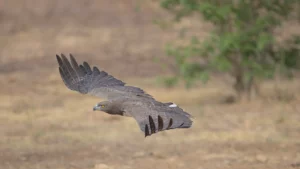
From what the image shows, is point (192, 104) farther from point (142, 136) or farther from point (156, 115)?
point (156, 115)

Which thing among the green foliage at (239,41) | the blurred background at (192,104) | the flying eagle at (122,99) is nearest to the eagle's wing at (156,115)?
the flying eagle at (122,99)

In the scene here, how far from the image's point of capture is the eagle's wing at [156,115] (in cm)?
741

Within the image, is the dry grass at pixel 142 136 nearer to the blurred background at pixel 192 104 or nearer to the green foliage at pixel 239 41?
the blurred background at pixel 192 104

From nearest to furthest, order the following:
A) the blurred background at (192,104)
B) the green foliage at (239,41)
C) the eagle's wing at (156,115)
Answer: the eagle's wing at (156,115) < the blurred background at (192,104) < the green foliage at (239,41)

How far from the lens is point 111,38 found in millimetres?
25859

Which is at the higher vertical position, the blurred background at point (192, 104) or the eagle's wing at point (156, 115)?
the blurred background at point (192, 104)

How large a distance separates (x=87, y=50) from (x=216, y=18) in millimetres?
10766

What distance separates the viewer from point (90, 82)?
9430mm

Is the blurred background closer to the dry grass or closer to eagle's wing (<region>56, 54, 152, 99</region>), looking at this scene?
the dry grass

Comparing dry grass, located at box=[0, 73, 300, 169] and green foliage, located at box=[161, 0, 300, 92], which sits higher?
green foliage, located at box=[161, 0, 300, 92]

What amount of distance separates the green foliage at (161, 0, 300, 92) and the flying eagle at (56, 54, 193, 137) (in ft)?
16.4

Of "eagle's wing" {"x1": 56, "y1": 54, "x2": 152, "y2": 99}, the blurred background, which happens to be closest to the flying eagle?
"eagle's wing" {"x1": 56, "y1": 54, "x2": 152, "y2": 99}

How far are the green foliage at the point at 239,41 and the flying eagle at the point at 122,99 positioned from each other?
16.4 ft

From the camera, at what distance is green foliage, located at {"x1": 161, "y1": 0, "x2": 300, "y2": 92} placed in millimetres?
14344
